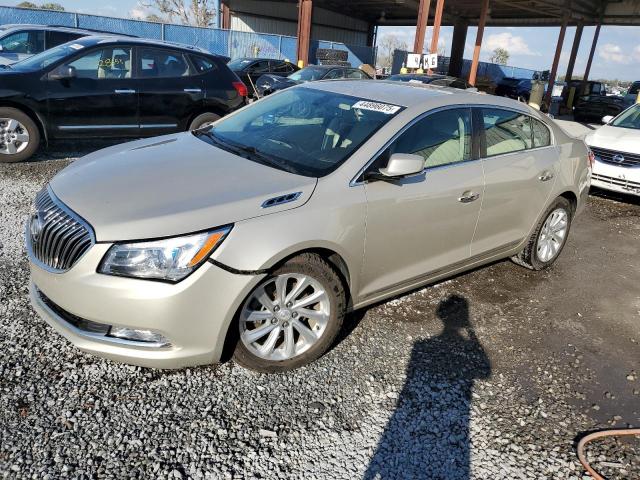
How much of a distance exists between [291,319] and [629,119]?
336 inches

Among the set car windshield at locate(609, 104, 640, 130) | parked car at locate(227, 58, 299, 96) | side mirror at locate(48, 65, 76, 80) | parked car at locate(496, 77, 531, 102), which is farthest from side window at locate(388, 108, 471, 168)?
parked car at locate(496, 77, 531, 102)

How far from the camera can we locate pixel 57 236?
2701 millimetres

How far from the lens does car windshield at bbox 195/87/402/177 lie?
3295mm

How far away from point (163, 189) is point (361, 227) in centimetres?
116

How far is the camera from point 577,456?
2.66 m

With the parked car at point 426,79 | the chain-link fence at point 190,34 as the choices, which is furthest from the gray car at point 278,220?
the chain-link fence at point 190,34

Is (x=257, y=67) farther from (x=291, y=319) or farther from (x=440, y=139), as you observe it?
(x=291, y=319)

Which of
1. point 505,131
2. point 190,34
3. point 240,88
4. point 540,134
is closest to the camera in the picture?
point 505,131

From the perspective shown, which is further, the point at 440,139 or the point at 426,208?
the point at 440,139

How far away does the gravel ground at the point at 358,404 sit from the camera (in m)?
2.43

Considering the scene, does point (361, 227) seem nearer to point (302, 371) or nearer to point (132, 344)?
point (302, 371)

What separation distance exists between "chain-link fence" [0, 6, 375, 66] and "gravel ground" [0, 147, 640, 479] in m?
19.4

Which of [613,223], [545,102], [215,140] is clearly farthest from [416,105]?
[545,102]

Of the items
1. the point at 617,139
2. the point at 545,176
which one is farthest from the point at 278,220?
the point at 617,139
